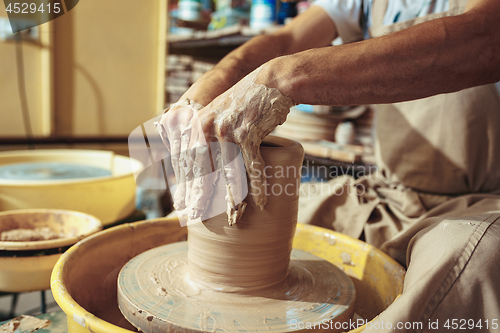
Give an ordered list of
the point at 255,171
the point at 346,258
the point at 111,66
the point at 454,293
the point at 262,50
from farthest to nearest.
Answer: the point at 111,66 → the point at 262,50 → the point at 346,258 → the point at 255,171 → the point at 454,293

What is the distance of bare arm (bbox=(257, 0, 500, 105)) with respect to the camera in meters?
0.79

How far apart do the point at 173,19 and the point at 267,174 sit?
363 centimetres

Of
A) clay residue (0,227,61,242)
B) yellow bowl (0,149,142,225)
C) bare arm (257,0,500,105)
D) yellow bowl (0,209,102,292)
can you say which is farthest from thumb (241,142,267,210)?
yellow bowl (0,149,142,225)

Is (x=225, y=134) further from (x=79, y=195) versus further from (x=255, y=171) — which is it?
(x=79, y=195)

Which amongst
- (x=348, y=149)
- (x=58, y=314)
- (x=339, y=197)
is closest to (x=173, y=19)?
(x=348, y=149)

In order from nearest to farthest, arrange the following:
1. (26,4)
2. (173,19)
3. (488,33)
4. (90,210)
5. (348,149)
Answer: (488,33)
(90,210)
(348,149)
(26,4)
(173,19)

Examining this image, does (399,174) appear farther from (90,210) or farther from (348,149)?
(90,210)

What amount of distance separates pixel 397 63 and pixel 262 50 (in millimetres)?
681

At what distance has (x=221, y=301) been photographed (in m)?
0.91

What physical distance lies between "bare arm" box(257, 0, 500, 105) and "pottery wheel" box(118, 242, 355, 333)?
506mm

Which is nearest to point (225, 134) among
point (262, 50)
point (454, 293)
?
point (454, 293)

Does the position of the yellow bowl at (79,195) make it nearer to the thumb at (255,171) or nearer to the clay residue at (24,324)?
the clay residue at (24,324)

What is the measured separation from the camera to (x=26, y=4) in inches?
122

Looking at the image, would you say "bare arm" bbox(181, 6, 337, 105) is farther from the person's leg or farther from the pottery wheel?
the person's leg
